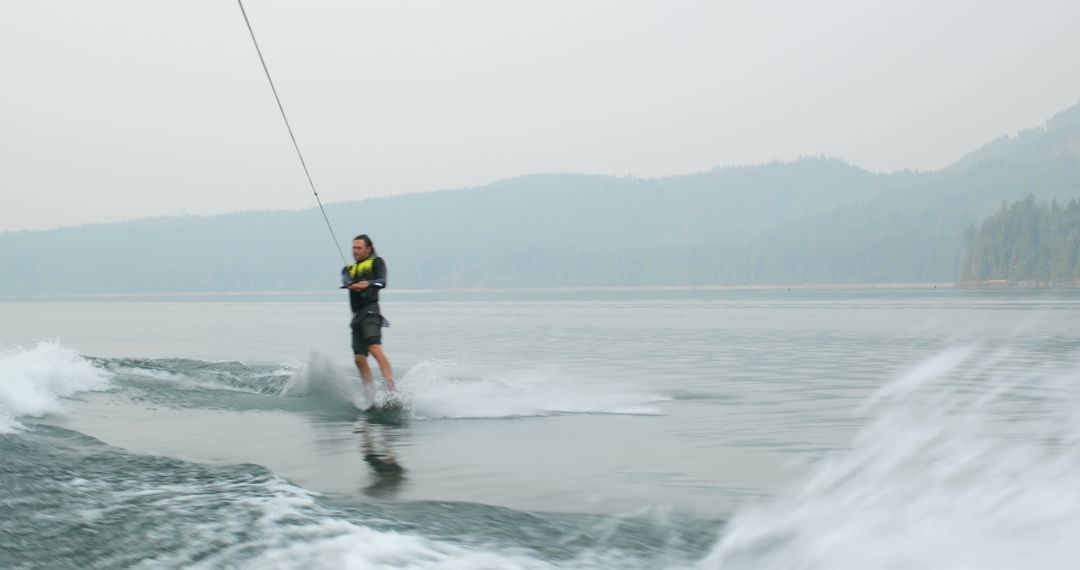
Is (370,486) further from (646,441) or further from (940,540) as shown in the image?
(940,540)

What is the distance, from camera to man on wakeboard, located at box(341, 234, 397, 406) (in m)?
12.9

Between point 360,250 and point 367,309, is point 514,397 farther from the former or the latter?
point 360,250

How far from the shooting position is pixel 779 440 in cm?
973

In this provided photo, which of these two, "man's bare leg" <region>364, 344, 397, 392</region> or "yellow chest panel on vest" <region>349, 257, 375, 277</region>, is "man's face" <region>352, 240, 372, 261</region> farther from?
"man's bare leg" <region>364, 344, 397, 392</region>

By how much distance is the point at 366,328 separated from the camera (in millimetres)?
12945

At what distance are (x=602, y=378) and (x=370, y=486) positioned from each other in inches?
413

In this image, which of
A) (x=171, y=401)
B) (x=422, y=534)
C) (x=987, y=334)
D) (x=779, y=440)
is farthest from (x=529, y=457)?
(x=987, y=334)

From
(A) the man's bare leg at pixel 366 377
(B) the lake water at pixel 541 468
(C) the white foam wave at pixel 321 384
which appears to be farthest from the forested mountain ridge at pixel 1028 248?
(A) the man's bare leg at pixel 366 377

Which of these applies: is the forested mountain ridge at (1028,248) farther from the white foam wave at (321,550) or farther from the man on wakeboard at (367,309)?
the white foam wave at (321,550)

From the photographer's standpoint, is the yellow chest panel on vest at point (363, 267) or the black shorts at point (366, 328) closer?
the black shorts at point (366, 328)

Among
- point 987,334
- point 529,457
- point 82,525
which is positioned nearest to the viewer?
point 82,525

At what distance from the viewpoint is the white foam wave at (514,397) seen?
1266 centimetres

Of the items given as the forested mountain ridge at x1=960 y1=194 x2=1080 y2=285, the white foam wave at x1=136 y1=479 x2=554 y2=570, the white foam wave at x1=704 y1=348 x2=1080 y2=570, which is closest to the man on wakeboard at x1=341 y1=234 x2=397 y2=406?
the white foam wave at x1=704 y1=348 x2=1080 y2=570

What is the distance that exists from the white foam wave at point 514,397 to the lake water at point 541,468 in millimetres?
71
